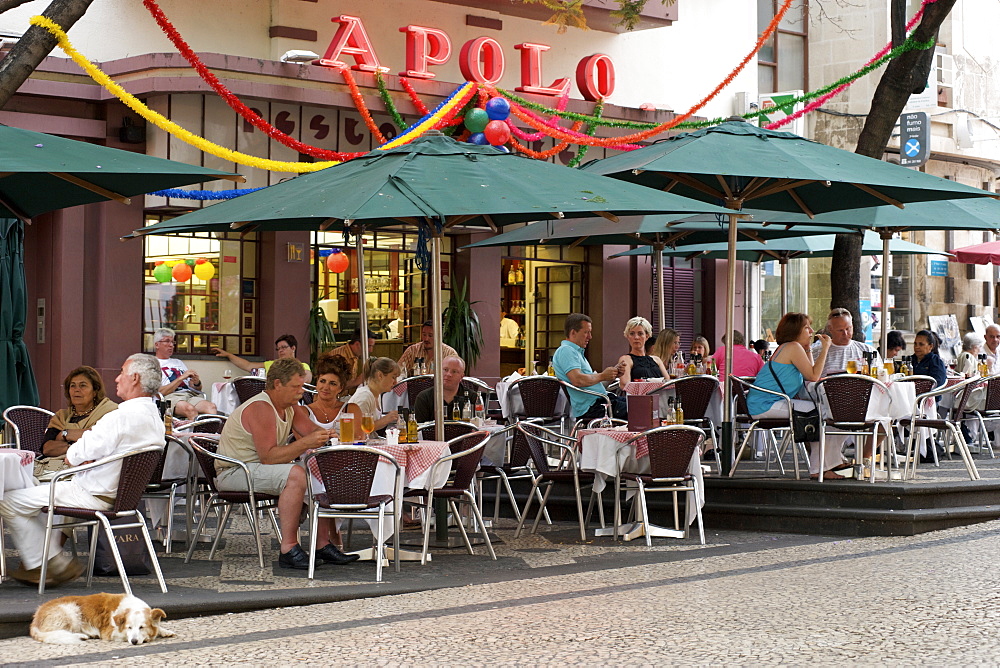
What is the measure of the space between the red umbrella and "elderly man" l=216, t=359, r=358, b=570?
13.1 m

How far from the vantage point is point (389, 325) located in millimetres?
18531

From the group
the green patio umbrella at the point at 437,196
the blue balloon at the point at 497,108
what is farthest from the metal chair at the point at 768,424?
the blue balloon at the point at 497,108

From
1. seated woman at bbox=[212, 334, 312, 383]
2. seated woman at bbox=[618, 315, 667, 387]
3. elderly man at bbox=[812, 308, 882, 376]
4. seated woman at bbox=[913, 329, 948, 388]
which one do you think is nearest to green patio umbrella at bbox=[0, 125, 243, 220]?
seated woman at bbox=[618, 315, 667, 387]

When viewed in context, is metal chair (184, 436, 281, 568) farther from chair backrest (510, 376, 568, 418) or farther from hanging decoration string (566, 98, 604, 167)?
hanging decoration string (566, 98, 604, 167)

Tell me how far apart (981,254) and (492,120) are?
7.21 m

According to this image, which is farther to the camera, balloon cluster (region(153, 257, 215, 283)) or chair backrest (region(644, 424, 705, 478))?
balloon cluster (region(153, 257, 215, 283))

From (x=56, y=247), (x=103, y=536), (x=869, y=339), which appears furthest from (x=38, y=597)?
(x=869, y=339)

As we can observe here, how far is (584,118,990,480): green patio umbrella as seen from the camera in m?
10.2

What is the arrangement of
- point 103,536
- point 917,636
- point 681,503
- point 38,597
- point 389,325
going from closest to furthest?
point 917,636, point 38,597, point 103,536, point 681,503, point 389,325

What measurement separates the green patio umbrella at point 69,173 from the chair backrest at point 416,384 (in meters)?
3.61

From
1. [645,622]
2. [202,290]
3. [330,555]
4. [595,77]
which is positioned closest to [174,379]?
[202,290]

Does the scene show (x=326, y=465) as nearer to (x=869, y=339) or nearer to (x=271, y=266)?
(x=271, y=266)

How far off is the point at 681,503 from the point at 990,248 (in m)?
10.5

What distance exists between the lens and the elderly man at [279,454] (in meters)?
8.80
